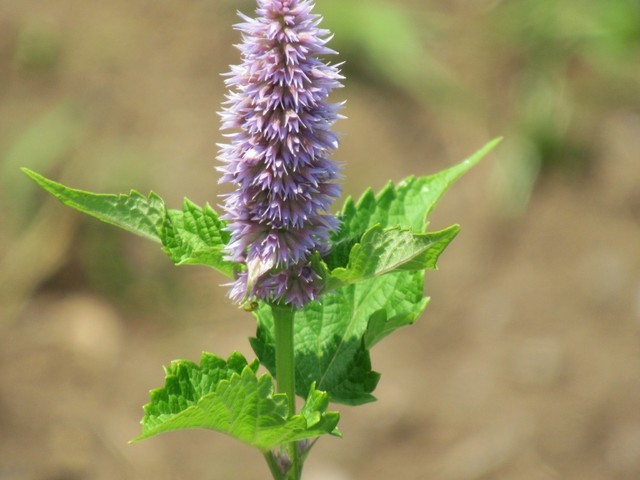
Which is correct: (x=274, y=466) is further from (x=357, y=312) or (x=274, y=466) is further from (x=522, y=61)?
(x=522, y=61)

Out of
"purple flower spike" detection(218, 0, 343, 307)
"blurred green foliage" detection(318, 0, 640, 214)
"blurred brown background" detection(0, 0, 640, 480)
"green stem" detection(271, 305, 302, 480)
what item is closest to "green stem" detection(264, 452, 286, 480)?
"green stem" detection(271, 305, 302, 480)

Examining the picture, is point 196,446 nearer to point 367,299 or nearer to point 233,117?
point 367,299

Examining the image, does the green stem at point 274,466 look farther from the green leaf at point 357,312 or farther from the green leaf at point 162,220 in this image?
the green leaf at point 162,220

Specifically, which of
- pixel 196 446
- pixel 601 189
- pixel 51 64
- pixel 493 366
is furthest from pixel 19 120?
pixel 601 189

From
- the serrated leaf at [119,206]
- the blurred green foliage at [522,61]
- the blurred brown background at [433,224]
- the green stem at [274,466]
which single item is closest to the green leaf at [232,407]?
the green stem at [274,466]

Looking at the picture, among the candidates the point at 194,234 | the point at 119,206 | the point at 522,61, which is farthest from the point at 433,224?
the point at 119,206
